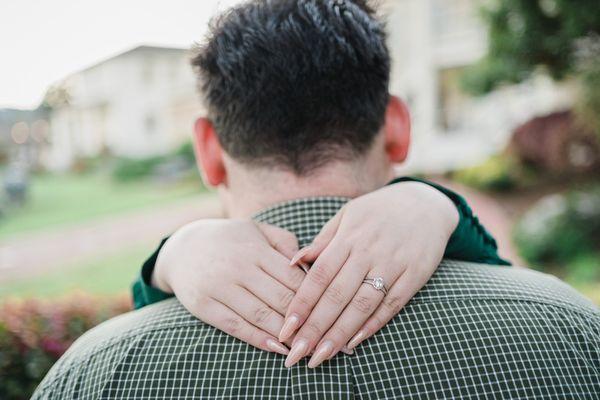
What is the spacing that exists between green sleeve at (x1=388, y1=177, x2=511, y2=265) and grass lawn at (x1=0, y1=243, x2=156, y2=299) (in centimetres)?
569

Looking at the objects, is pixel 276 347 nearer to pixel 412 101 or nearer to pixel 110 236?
pixel 110 236

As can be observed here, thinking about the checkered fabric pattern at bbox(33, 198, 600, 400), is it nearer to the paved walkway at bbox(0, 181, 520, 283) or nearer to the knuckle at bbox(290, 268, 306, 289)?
the knuckle at bbox(290, 268, 306, 289)

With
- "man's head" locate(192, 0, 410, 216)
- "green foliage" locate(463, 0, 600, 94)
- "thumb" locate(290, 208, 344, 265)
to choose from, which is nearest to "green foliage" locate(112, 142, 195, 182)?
"green foliage" locate(463, 0, 600, 94)

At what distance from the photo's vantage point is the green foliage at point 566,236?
708 centimetres

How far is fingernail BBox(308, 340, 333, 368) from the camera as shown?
31.7 inches

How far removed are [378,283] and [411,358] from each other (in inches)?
5.5

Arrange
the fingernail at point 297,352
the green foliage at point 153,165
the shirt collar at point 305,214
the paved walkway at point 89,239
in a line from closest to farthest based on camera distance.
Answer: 1. the fingernail at point 297,352
2. the shirt collar at point 305,214
3. the paved walkway at point 89,239
4. the green foliage at point 153,165

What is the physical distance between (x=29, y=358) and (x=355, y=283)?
58.5 inches

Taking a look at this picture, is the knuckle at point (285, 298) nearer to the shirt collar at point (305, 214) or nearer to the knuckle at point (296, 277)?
the knuckle at point (296, 277)

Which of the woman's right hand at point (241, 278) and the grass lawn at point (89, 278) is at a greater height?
the woman's right hand at point (241, 278)

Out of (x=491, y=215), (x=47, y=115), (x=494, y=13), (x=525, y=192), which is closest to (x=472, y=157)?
(x=525, y=192)

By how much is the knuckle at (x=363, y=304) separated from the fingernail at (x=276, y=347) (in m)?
0.14

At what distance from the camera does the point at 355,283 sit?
88cm

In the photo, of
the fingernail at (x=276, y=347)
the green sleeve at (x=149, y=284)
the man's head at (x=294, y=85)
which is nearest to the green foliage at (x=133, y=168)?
the green sleeve at (x=149, y=284)
